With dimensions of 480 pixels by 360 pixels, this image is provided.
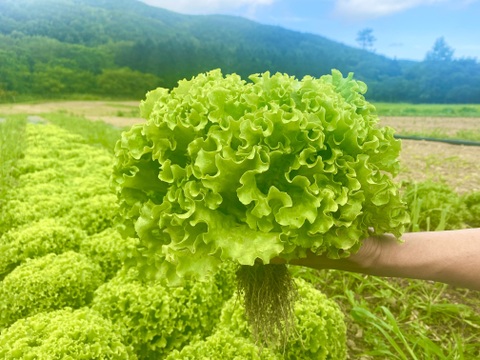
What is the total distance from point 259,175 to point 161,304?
198 cm

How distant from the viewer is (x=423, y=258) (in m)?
2.23

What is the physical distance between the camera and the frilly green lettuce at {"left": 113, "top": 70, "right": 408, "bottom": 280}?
6.13 ft

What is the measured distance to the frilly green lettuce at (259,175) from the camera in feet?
6.13

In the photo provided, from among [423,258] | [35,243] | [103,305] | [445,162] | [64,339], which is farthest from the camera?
[445,162]

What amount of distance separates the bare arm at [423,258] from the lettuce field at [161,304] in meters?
0.82

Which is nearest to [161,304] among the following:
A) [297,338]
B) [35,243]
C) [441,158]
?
[297,338]

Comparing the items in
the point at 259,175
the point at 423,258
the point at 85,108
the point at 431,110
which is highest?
the point at 259,175

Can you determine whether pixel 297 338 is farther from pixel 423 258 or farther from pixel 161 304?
pixel 423 258

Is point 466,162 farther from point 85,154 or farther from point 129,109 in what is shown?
point 129,109

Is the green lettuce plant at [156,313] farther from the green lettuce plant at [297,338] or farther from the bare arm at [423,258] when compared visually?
the bare arm at [423,258]

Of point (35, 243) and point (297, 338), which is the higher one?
point (297, 338)

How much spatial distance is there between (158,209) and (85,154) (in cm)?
766

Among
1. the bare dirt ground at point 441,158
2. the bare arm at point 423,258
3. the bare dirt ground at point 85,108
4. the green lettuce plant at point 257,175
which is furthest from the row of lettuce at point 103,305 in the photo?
the bare dirt ground at point 85,108

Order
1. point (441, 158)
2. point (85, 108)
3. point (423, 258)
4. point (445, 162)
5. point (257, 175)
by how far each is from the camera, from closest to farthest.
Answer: point (257, 175), point (423, 258), point (445, 162), point (441, 158), point (85, 108)
